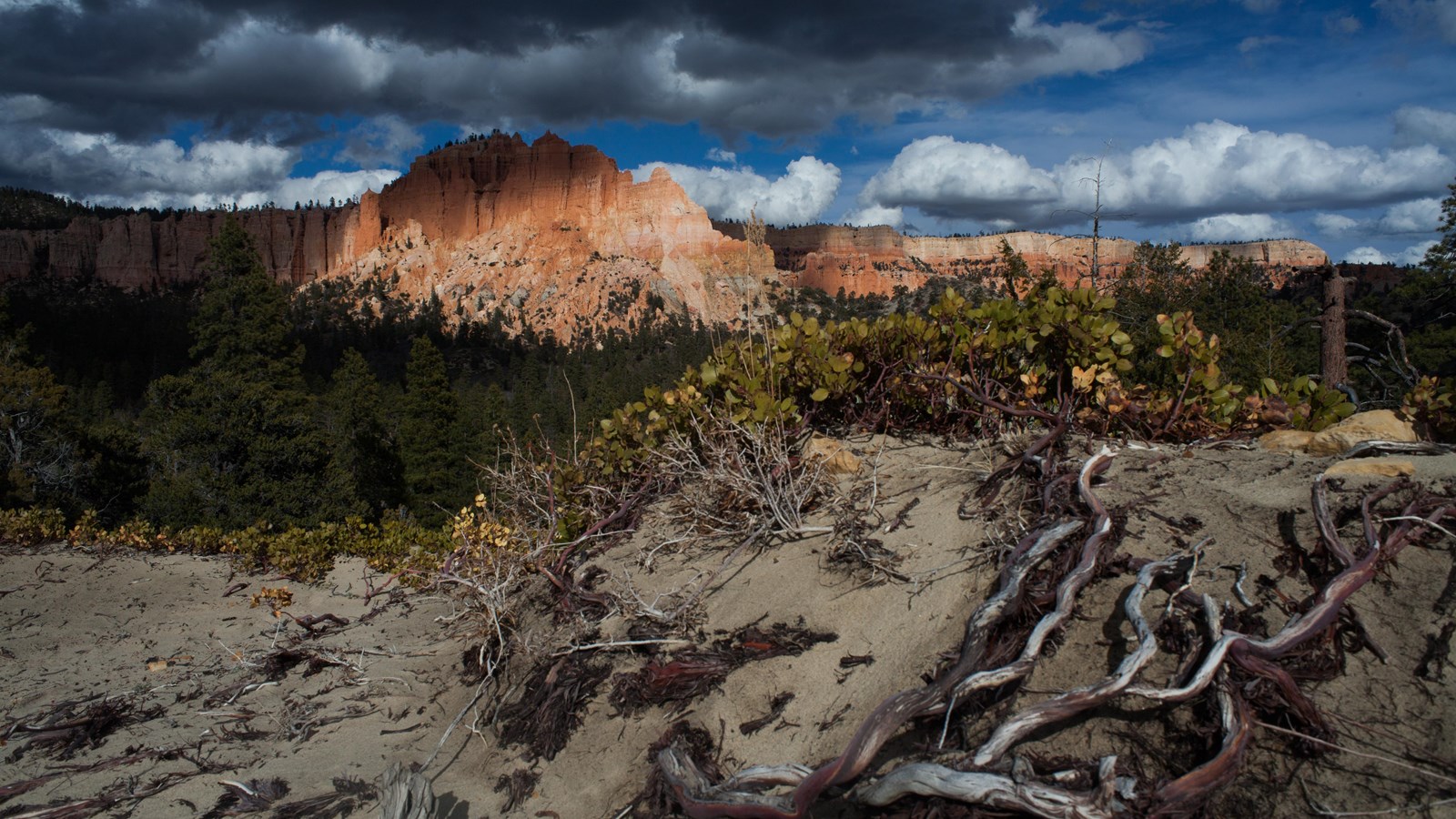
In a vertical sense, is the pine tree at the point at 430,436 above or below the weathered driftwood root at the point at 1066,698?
below

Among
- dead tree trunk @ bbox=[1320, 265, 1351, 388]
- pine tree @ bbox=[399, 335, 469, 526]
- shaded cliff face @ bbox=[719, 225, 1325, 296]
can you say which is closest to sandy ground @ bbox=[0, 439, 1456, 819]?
dead tree trunk @ bbox=[1320, 265, 1351, 388]

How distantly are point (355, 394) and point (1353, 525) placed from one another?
27434 mm

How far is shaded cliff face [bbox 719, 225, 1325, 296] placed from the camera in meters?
108

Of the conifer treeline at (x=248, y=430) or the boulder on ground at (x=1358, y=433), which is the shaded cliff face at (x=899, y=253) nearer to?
the conifer treeline at (x=248, y=430)

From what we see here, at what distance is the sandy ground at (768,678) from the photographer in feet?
6.79

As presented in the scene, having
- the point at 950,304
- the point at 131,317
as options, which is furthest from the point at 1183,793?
the point at 131,317

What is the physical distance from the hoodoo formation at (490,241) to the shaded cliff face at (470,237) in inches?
7.2

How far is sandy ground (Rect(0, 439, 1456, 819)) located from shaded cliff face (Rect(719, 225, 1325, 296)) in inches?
3953

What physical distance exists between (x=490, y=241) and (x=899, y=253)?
64.6m

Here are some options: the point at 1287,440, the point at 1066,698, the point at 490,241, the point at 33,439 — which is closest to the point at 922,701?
the point at 1066,698

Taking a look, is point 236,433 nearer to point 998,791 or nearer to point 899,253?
point 998,791

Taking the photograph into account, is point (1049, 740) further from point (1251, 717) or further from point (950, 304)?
point (950, 304)

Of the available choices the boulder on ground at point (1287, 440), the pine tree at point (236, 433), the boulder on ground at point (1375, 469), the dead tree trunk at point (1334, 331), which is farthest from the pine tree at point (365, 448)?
the boulder on ground at point (1375, 469)

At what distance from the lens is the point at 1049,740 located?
2.16m
